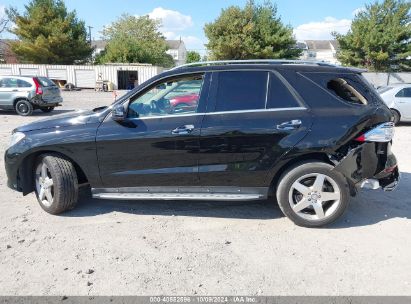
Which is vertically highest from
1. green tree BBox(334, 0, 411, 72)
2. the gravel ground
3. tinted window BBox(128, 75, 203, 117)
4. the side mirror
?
green tree BBox(334, 0, 411, 72)

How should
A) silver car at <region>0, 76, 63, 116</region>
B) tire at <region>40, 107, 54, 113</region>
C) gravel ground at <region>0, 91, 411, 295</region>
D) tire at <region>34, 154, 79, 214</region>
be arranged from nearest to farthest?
gravel ground at <region>0, 91, 411, 295</region>
tire at <region>34, 154, 79, 214</region>
silver car at <region>0, 76, 63, 116</region>
tire at <region>40, 107, 54, 113</region>

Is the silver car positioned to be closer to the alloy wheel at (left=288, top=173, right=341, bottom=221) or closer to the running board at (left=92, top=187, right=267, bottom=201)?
the running board at (left=92, top=187, right=267, bottom=201)

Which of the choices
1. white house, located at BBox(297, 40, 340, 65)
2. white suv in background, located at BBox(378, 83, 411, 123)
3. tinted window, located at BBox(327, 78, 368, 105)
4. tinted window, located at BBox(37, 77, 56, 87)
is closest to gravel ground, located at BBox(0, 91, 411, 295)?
tinted window, located at BBox(327, 78, 368, 105)

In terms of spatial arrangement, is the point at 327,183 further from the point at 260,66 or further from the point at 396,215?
the point at 260,66

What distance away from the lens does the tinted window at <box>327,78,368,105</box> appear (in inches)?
148

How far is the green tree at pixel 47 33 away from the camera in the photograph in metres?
34.0

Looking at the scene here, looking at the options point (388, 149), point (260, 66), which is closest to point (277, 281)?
point (388, 149)

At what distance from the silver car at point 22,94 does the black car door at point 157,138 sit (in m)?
11.0

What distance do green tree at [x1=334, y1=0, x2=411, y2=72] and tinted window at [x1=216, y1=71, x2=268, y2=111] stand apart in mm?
31011

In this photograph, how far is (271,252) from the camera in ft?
10.9

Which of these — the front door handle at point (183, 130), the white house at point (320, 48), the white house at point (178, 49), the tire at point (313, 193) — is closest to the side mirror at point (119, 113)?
the front door handle at point (183, 130)

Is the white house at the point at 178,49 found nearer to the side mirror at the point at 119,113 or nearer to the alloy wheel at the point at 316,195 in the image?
the side mirror at the point at 119,113

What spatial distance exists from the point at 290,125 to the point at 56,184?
2.75 m

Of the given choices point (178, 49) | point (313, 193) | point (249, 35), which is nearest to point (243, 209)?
point (313, 193)
